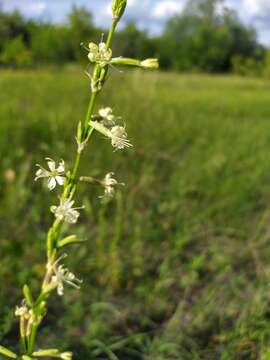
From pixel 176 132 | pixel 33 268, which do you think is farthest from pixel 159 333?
pixel 176 132

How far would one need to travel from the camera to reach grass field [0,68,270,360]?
2.15 meters

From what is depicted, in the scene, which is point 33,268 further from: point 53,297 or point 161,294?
point 161,294

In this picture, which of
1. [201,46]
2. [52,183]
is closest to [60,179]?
[52,183]

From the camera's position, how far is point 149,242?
9.97 feet

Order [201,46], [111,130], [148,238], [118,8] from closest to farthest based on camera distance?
[118,8] → [111,130] → [148,238] → [201,46]

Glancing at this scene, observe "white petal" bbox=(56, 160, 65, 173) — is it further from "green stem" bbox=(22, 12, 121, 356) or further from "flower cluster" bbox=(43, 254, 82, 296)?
"flower cluster" bbox=(43, 254, 82, 296)

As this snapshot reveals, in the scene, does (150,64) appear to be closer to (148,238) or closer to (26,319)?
(26,319)

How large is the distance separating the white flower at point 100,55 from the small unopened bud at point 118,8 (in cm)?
6

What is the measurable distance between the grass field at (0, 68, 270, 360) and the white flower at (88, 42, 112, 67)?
1.06 metres

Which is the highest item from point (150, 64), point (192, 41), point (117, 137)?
point (192, 41)

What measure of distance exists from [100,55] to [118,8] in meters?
0.08

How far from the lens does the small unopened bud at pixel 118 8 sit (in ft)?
2.85

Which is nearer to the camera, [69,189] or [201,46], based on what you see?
[69,189]

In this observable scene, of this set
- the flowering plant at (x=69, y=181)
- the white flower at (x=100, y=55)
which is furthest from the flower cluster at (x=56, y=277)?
the white flower at (x=100, y=55)
